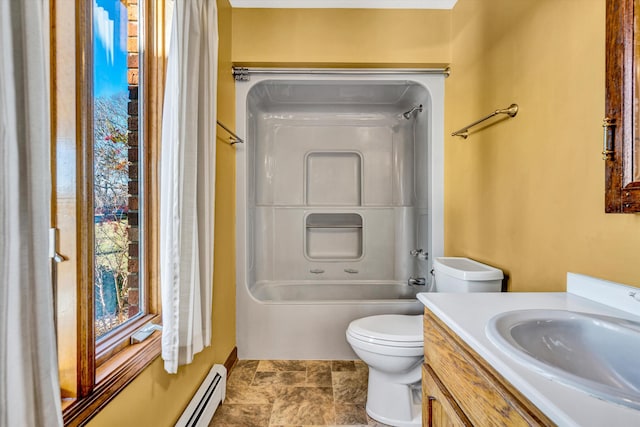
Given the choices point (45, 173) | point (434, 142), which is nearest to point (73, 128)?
point (45, 173)

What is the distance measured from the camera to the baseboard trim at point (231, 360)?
1.99m

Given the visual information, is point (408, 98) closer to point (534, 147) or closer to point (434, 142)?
point (434, 142)

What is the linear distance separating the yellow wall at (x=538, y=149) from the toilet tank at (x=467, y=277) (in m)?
0.07

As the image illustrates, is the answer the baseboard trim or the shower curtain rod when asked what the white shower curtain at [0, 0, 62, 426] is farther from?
the shower curtain rod

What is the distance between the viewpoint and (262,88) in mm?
2418

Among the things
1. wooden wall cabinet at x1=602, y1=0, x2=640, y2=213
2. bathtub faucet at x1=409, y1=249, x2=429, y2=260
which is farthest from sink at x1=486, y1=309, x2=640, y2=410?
bathtub faucet at x1=409, y1=249, x2=429, y2=260

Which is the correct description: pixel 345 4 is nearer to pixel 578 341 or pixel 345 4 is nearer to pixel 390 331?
pixel 390 331

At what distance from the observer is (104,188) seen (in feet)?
3.40

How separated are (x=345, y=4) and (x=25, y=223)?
2161 millimetres

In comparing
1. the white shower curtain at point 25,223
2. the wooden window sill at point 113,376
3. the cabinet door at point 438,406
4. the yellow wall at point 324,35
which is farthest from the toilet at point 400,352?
the yellow wall at point 324,35

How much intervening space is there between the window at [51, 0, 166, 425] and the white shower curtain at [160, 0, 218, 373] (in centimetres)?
13

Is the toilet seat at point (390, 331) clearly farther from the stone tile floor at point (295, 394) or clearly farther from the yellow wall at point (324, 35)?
the yellow wall at point (324, 35)

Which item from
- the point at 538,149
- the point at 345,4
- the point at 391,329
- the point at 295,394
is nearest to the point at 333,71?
the point at 345,4

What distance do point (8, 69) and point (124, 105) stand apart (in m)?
0.67
